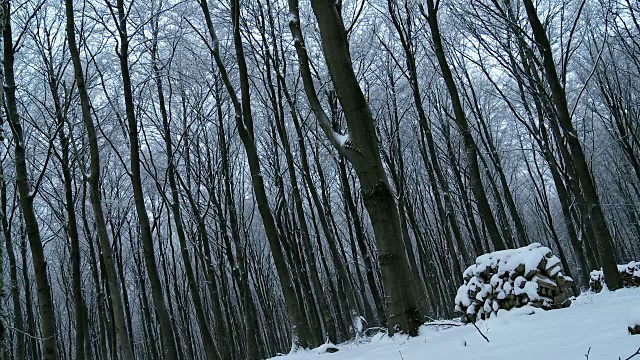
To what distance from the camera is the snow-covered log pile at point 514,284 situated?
4.73 metres

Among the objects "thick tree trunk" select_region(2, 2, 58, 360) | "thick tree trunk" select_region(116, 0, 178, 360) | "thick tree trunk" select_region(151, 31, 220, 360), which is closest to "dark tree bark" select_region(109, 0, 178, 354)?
"thick tree trunk" select_region(116, 0, 178, 360)

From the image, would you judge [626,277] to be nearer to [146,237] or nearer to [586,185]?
[586,185]

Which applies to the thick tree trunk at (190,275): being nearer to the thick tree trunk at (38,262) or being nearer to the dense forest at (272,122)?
the dense forest at (272,122)

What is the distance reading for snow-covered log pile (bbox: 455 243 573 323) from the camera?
15.5 ft

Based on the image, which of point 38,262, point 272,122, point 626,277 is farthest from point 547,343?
point 272,122

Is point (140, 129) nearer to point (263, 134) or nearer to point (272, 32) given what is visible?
point (263, 134)

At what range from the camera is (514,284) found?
4.91 meters

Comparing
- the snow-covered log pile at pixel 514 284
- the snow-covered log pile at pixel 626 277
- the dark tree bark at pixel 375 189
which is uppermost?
the dark tree bark at pixel 375 189

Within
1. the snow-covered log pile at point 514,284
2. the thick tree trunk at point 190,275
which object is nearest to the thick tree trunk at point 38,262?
the thick tree trunk at point 190,275

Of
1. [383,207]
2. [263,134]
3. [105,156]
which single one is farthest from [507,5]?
[105,156]

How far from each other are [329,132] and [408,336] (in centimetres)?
187

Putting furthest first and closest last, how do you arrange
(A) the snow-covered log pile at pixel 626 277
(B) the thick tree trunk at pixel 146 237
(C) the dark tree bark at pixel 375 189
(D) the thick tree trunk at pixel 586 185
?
(A) the snow-covered log pile at pixel 626 277
(B) the thick tree trunk at pixel 146 237
(D) the thick tree trunk at pixel 586 185
(C) the dark tree bark at pixel 375 189

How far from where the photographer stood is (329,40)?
13.4ft

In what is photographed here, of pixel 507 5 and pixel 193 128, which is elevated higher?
pixel 193 128
